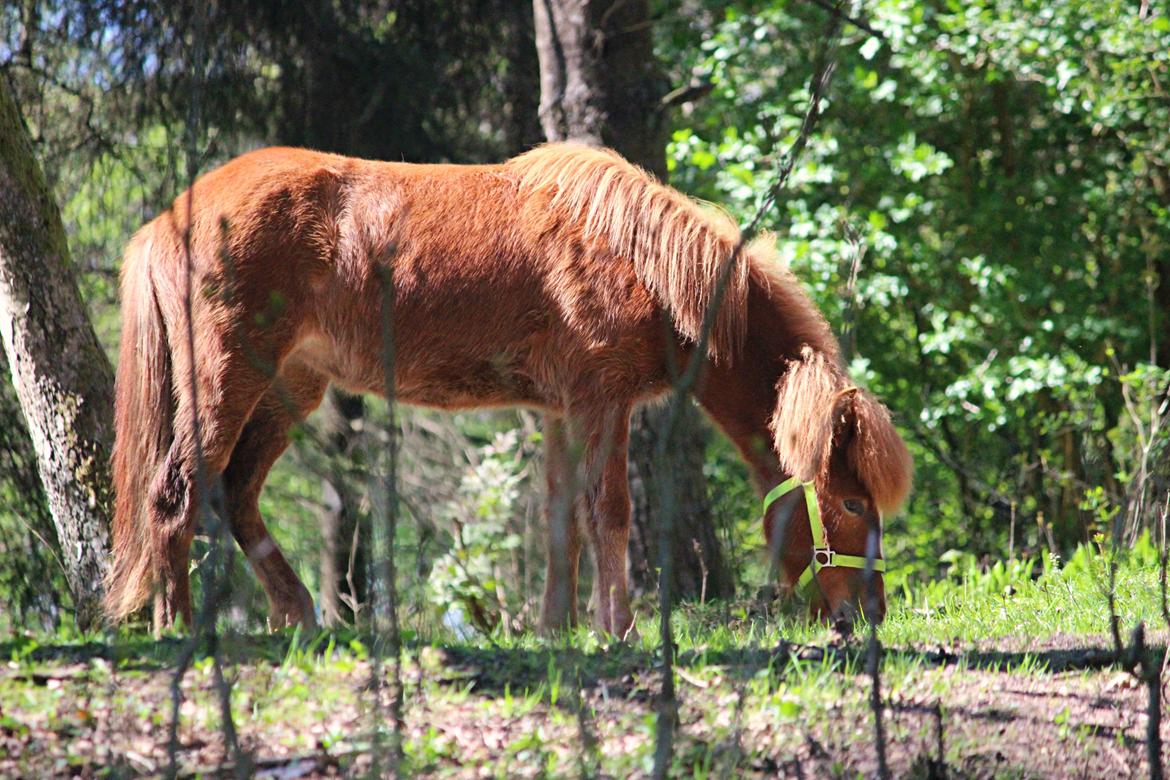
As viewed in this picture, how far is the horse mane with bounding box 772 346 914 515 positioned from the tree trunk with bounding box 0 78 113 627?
10.3 feet

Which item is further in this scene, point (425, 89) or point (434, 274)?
point (425, 89)

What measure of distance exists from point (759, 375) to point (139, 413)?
273cm

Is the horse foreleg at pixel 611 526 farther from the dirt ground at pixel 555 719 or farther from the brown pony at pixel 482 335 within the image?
the dirt ground at pixel 555 719

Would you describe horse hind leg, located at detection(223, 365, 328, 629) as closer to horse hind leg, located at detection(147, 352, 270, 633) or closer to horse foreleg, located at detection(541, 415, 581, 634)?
horse hind leg, located at detection(147, 352, 270, 633)

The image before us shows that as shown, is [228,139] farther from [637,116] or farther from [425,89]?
[637,116]

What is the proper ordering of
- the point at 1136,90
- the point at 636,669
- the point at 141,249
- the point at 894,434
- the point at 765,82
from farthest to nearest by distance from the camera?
the point at 765,82, the point at 1136,90, the point at 894,434, the point at 141,249, the point at 636,669

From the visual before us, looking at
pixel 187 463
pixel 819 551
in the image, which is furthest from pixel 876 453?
pixel 187 463

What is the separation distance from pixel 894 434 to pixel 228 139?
21.2ft

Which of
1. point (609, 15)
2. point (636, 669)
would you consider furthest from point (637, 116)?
point (636, 669)

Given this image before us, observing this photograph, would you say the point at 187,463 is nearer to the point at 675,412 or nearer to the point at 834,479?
the point at 834,479

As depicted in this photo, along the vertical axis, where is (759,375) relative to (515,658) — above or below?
above

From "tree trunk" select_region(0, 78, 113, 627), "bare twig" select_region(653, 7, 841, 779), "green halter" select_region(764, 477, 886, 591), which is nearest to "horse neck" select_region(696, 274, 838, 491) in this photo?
"green halter" select_region(764, 477, 886, 591)

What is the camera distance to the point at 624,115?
7.70 m

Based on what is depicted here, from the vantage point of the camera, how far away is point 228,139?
9.71m
